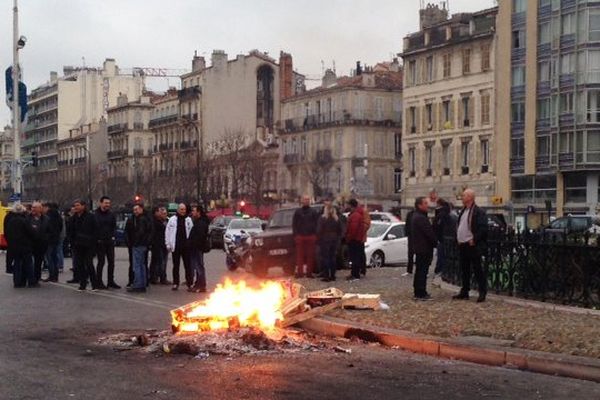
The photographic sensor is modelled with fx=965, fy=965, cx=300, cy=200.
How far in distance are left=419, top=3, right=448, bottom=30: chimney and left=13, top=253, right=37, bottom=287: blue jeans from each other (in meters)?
60.9

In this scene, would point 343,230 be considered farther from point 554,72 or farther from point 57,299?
point 554,72

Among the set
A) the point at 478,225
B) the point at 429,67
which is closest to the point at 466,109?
the point at 429,67

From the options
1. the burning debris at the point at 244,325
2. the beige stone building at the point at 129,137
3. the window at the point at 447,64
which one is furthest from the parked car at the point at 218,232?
the beige stone building at the point at 129,137

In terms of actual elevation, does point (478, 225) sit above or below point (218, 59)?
below

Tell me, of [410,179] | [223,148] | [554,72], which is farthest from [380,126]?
[554,72]

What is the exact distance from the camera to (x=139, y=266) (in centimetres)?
1903

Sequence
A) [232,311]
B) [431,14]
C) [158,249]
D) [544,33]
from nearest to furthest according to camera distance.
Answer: [232,311]
[158,249]
[544,33]
[431,14]

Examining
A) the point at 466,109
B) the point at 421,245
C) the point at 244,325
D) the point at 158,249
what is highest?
the point at 466,109

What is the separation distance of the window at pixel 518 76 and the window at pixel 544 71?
1221 millimetres

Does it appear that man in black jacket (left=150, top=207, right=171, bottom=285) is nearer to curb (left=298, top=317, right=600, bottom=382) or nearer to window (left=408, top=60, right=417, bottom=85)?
curb (left=298, top=317, right=600, bottom=382)

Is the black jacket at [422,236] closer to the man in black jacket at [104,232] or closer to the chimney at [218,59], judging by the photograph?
the man in black jacket at [104,232]

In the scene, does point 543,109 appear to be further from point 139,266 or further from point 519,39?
point 139,266

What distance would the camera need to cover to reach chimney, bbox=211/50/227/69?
9962 centimetres

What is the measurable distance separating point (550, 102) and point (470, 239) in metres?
50.4
